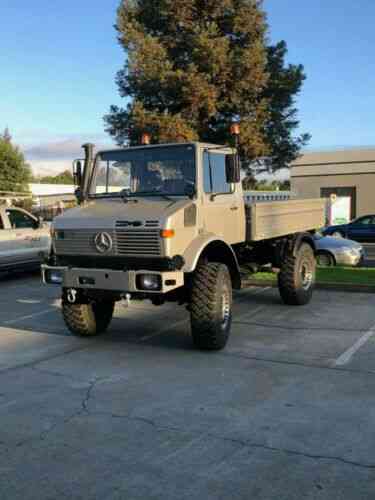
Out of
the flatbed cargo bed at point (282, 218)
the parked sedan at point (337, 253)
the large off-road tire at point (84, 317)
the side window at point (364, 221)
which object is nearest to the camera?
the large off-road tire at point (84, 317)

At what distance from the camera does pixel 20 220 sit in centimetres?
1372

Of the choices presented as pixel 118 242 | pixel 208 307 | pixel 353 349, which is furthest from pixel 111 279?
pixel 353 349

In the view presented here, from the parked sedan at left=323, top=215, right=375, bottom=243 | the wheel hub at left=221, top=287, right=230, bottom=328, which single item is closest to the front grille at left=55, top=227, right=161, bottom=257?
the wheel hub at left=221, top=287, right=230, bottom=328

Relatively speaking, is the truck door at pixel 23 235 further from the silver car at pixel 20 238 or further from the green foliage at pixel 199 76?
the green foliage at pixel 199 76

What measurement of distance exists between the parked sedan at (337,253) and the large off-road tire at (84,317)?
861cm

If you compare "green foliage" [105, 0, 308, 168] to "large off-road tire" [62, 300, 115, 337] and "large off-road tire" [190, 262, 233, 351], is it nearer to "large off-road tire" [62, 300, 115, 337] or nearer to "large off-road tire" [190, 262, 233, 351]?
"large off-road tire" [62, 300, 115, 337]

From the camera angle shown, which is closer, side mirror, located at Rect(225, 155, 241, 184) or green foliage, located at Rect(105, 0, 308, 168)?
side mirror, located at Rect(225, 155, 241, 184)

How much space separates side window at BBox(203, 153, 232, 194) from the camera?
7219 mm

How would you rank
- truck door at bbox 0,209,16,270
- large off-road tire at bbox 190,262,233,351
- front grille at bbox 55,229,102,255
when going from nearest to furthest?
large off-road tire at bbox 190,262,233,351 < front grille at bbox 55,229,102,255 < truck door at bbox 0,209,16,270

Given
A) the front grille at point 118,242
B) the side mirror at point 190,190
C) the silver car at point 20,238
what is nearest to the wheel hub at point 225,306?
the front grille at point 118,242

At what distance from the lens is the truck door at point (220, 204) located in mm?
7148

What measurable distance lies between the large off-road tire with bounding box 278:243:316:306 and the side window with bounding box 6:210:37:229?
687 centimetres

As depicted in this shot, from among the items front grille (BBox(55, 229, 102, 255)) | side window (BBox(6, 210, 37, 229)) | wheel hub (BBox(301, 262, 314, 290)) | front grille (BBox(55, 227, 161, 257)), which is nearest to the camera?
front grille (BBox(55, 227, 161, 257))

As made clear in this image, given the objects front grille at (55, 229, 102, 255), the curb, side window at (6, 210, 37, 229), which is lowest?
the curb
